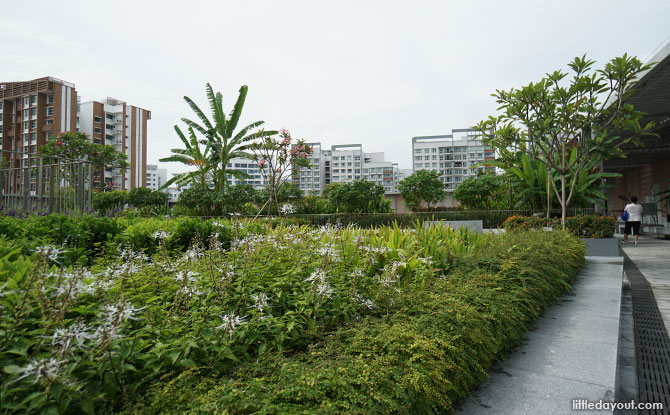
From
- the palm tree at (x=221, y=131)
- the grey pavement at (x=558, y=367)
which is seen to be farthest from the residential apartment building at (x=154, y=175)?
the grey pavement at (x=558, y=367)

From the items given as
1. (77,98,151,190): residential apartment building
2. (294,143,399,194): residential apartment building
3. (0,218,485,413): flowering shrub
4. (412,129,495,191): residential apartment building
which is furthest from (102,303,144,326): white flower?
(294,143,399,194): residential apartment building

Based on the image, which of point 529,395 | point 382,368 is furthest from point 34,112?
point 529,395

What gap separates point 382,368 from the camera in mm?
1499

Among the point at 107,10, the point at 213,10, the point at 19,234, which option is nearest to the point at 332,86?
the point at 213,10

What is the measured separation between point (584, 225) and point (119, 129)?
71.4 m

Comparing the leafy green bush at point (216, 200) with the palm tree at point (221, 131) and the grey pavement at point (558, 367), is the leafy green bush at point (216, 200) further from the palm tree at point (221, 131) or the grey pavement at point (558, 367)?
the grey pavement at point (558, 367)

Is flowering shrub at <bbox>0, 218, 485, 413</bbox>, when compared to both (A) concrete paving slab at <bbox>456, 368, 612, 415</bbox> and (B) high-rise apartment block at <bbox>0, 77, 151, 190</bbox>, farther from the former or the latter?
(B) high-rise apartment block at <bbox>0, 77, 151, 190</bbox>

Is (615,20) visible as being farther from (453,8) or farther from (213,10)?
(213,10)

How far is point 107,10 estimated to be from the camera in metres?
5.62

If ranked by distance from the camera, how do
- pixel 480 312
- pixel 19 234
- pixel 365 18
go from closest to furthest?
1. pixel 480 312
2. pixel 19 234
3. pixel 365 18

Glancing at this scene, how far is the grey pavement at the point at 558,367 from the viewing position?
5.85 ft

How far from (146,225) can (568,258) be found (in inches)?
225

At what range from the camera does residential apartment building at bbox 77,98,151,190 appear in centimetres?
5991

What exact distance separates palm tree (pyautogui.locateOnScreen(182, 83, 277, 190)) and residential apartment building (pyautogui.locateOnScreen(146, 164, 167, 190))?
352 feet
